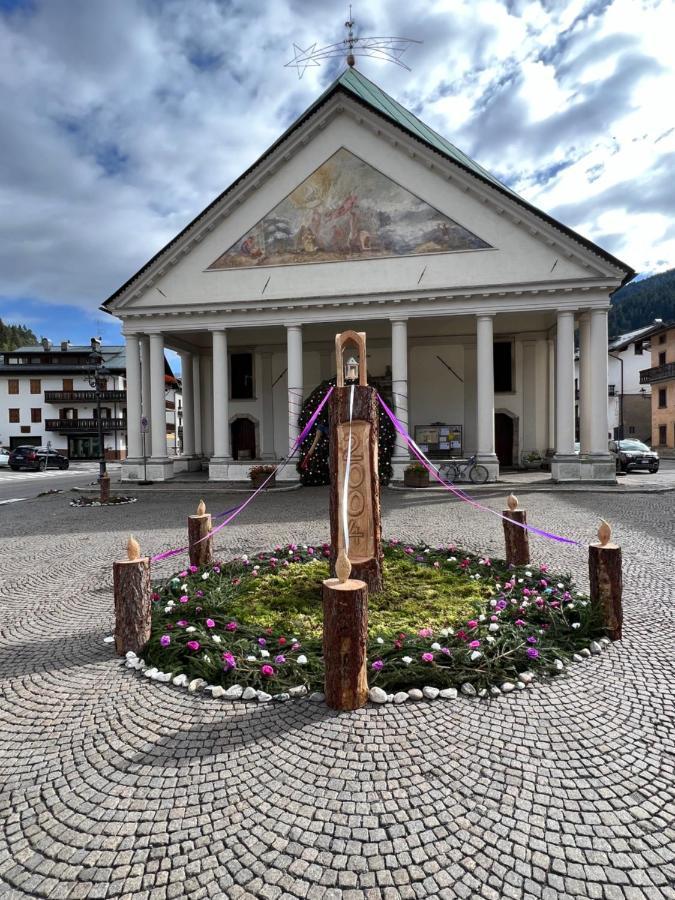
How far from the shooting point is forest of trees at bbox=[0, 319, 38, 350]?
83675 mm

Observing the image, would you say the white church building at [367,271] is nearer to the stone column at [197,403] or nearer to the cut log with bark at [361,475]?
the stone column at [197,403]

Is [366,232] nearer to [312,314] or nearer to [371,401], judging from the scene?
[312,314]

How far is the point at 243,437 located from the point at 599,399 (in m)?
16.0

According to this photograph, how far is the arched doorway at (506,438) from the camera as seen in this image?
74.8ft

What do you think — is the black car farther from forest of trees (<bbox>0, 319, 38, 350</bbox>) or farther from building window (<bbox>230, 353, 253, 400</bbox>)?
forest of trees (<bbox>0, 319, 38, 350</bbox>)

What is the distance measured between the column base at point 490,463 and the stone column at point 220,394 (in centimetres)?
952

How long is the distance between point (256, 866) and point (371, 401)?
13.7 feet

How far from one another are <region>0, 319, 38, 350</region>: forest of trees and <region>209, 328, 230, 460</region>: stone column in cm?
7912

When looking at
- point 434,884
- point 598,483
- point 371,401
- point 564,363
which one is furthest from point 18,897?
point 564,363

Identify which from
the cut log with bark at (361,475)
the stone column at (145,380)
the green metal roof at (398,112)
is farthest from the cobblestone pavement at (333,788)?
the green metal roof at (398,112)

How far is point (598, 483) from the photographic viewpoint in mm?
16250

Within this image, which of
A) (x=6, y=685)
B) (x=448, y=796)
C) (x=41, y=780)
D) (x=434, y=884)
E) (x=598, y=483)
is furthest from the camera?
(x=598, y=483)

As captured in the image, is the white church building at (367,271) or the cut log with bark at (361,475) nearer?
the cut log with bark at (361,475)

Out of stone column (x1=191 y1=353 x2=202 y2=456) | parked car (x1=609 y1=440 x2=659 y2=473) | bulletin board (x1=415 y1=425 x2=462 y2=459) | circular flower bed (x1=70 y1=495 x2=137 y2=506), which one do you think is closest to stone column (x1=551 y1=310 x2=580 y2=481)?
bulletin board (x1=415 y1=425 x2=462 y2=459)
